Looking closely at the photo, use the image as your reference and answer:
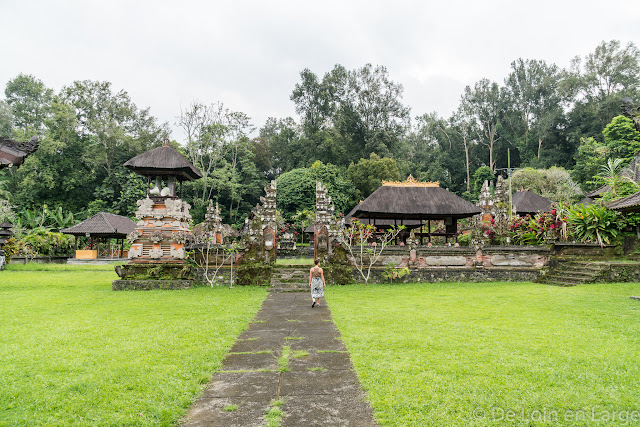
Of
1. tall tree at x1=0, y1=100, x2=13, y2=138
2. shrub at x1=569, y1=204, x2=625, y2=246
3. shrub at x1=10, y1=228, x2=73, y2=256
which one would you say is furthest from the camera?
tall tree at x1=0, y1=100, x2=13, y2=138

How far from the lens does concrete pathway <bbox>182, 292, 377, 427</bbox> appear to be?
3262 mm

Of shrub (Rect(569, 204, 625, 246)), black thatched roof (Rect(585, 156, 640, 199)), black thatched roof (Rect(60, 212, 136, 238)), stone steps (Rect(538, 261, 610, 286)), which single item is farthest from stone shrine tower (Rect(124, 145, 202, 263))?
black thatched roof (Rect(585, 156, 640, 199))

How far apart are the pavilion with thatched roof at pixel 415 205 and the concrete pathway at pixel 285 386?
39.3 ft

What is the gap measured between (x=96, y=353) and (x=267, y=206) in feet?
31.2

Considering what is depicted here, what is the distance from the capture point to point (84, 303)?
9.73 metres

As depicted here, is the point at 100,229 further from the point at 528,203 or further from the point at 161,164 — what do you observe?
the point at 528,203

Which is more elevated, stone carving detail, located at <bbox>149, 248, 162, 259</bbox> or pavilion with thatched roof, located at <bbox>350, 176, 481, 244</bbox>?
pavilion with thatched roof, located at <bbox>350, 176, 481, 244</bbox>

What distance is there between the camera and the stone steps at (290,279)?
486 inches

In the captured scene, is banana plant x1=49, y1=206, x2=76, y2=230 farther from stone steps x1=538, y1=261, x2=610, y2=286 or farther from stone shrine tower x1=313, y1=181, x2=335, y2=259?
stone steps x1=538, y1=261, x2=610, y2=286

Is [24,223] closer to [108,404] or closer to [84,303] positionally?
[84,303]

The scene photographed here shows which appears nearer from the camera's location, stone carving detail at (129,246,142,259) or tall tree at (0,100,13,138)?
stone carving detail at (129,246,142,259)

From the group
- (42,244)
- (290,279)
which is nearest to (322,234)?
(290,279)

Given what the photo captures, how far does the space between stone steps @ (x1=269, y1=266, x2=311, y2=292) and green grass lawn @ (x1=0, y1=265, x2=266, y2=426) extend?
2.39m

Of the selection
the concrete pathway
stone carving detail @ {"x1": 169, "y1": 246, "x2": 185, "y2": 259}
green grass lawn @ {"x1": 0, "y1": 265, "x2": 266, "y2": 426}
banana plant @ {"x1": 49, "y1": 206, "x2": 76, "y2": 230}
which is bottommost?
the concrete pathway
